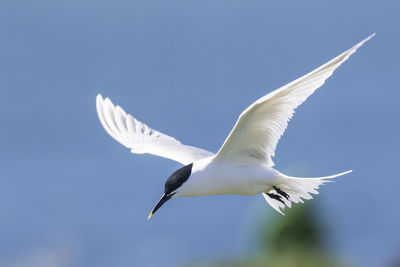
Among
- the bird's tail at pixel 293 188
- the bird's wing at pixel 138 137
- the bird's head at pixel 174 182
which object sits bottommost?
the bird's tail at pixel 293 188

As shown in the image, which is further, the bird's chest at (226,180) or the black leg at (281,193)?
the black leg at (281,193)

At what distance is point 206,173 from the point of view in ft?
27.7

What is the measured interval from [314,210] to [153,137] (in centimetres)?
712

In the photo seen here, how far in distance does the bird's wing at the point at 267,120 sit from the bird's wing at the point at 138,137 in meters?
1.43

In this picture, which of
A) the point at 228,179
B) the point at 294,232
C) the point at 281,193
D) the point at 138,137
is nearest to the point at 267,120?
the point at 228,179

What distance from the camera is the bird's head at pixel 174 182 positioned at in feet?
28.0

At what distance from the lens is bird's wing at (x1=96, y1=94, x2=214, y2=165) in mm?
10070

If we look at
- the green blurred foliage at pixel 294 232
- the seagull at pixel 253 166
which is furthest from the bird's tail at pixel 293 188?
the green blurred foliage at pixel 294 232

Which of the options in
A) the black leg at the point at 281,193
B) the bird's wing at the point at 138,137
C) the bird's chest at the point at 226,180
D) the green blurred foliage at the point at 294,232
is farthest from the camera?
the green blurred foliage at the point at 294,232

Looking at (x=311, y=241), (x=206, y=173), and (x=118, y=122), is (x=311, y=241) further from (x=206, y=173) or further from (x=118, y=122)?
(x=206, y=173)

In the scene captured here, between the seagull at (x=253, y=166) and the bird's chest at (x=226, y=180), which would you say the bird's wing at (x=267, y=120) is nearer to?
the seagull at (x=253, y=166)

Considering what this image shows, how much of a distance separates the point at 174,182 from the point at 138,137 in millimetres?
2202

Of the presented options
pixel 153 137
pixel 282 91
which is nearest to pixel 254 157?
pixel 282 91

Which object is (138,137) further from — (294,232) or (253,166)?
(294,232)
